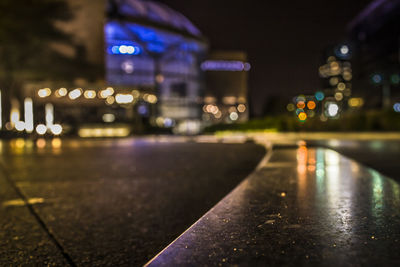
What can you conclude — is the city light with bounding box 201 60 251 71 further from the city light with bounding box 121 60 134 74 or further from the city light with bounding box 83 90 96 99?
the city light with bounding box 83 90 96 99

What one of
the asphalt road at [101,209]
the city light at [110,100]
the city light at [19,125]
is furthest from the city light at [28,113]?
the asphalt road at [101,209]

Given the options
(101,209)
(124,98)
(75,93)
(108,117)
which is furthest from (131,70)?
(101,209)

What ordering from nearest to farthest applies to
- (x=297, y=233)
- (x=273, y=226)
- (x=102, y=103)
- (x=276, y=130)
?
(x=297, y=233), (x=273, y=226), (x=276, y=130), (x=102, y=103)

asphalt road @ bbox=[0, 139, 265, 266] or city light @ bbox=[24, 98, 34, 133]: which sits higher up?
city light @ bbox=[24, 98, 34, 133]

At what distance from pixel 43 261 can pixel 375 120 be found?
25.8m

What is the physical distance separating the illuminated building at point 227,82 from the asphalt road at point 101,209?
73653 mm

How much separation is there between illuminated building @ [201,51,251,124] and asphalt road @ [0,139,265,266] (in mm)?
73653

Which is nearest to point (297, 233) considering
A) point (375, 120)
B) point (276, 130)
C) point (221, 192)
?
point (221, 192)

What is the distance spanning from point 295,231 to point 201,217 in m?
0.68

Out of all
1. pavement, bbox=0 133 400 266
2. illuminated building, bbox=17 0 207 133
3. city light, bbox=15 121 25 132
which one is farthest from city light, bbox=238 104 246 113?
pavement, bbox=0 133 400 266

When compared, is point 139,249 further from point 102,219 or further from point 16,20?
point 16,20

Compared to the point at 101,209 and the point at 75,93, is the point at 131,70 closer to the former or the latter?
the point at 75,93

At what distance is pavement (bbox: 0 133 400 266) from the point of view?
5.48 feet

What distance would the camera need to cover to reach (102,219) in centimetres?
422
